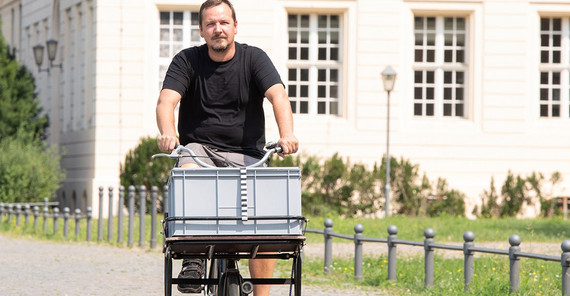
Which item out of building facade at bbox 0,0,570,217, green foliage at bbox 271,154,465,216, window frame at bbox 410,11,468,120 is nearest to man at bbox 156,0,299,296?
green foliage at bbox 271,154,465,216

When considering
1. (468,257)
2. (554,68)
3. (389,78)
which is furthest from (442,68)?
(468,257)

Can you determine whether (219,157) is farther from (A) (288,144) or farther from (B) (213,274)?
(B) (213,274)

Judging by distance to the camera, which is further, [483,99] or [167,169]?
[483,99]

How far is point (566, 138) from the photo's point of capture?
3092 centimetres

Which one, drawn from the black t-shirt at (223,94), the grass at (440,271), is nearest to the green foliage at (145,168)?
the grass at (440,271)

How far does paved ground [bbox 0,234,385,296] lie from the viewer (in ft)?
37.9

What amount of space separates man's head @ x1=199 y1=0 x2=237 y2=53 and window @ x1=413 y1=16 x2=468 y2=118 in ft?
81.0

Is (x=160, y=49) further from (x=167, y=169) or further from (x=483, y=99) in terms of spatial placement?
(x=483, y=99)

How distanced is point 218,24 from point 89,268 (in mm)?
8268

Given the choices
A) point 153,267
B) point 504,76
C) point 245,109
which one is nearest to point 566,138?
point 504,76

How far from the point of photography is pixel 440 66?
31094mm

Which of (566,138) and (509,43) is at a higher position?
(509,43)

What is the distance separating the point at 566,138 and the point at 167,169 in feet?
30.9

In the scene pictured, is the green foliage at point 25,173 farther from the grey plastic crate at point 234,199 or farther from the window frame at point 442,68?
the grey plastic crate at point 234,199
